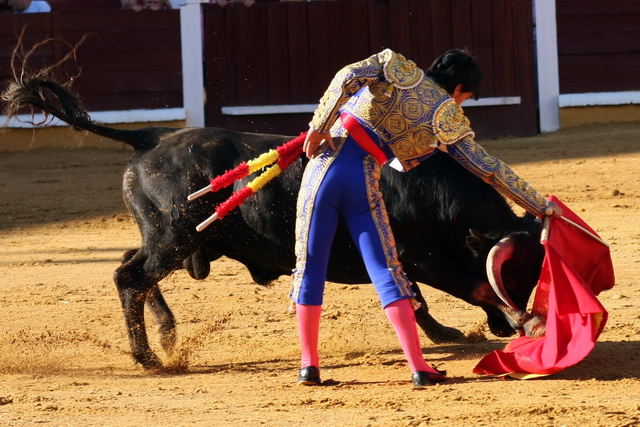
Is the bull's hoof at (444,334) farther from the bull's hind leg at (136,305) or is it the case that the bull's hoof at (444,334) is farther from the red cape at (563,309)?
the bull's hind leg at (136,305)

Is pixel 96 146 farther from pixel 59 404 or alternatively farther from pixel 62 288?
pixel 59 404

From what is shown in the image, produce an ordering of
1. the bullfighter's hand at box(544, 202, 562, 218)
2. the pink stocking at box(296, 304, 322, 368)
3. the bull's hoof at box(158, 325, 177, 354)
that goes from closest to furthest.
A: 1. the pink stocking at box(296, 304, 322, 368)
2. the bullfighter's hand at box(544, 202, 562, 218)
3. the bull's hoof at box(158, 325, 177, 354)

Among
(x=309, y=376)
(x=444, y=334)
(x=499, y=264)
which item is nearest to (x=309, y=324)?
(x=309, y=376)

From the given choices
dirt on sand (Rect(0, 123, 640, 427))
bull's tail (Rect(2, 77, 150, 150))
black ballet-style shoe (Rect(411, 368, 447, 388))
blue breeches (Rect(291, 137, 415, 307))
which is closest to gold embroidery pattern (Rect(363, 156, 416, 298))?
blue breeches (Rect(291, 137, 415, 307))

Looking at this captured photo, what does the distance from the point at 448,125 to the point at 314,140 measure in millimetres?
409

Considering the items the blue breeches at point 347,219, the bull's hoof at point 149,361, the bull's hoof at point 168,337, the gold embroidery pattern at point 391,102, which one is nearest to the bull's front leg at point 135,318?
the bull's hoof at point 149,361

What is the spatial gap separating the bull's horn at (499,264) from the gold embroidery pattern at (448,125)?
0.53m

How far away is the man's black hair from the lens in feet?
10.1

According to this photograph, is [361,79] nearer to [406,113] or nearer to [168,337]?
[406,113]

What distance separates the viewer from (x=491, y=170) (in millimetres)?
2986

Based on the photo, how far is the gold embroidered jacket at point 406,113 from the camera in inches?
114

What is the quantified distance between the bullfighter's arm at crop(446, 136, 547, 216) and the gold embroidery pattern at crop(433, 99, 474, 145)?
0.03 m

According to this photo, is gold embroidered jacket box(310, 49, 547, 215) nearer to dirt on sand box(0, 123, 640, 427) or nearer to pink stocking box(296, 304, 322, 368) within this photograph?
pink stocking box(296, 304, 322, 368)

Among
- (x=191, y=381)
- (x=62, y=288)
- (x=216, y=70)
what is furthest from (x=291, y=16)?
(x=191, y=381)
